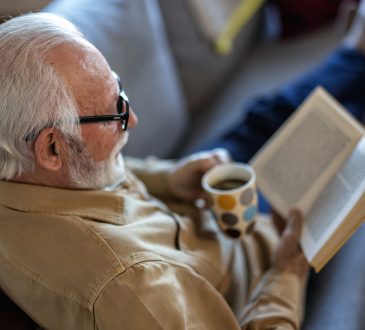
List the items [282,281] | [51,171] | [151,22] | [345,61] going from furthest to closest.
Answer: [345,61]
[151,22]
[282,281]
[51,171]

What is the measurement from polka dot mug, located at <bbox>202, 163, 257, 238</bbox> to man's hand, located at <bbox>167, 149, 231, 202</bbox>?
0.21 feet

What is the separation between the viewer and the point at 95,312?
0.79 m

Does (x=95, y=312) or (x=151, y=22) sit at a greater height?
(x=151, y=22)

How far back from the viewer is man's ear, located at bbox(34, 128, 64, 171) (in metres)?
0.84

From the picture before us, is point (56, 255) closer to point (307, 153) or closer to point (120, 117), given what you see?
point (120, 117)

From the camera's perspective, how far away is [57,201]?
0.87 m

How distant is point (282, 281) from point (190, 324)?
254 mm

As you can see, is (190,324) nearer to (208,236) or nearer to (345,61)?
(208,236)

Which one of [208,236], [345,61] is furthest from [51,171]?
[345,61]

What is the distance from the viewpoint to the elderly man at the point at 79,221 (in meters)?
0.80

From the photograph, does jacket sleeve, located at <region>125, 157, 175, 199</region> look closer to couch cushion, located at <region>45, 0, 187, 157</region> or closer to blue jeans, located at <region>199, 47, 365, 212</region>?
couch cushion, located at <region>45, 0, 187, 157</region>

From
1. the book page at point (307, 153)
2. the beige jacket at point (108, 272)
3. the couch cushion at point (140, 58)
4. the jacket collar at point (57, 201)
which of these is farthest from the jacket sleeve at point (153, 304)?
the couch cushion at point (140, 58)

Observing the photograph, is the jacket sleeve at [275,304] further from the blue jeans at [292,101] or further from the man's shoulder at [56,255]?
the blue jeans at [292,101]

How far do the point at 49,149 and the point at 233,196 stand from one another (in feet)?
1.20
